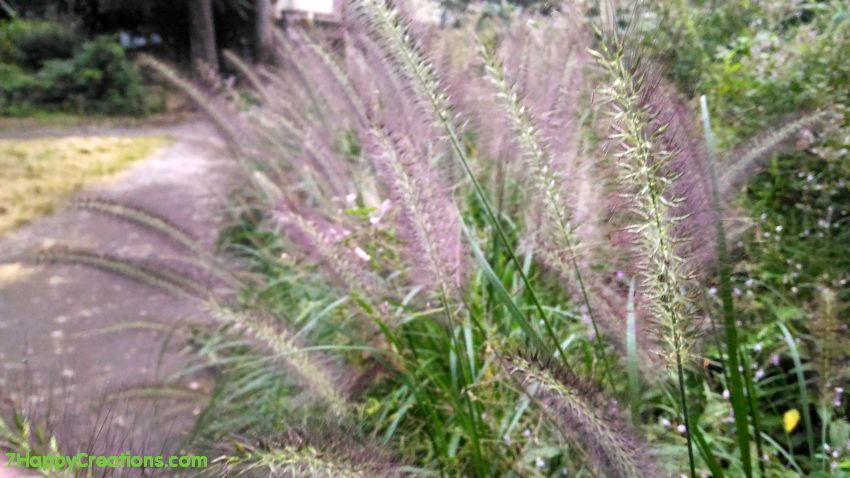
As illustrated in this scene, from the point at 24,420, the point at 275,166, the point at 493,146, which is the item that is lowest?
the point at 275,166

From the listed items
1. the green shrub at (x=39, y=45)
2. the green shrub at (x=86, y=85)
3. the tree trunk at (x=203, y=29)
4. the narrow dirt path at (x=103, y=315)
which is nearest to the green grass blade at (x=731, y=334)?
the narrow dirt path at (x=103, y=315)

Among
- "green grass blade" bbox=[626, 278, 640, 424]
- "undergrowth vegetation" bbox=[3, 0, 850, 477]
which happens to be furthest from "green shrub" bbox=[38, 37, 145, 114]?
"green grass blade" bbox=[626, 278, 640, 424]

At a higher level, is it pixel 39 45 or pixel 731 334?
pixel 731 334

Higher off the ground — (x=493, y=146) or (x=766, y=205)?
(x=493, y=146)

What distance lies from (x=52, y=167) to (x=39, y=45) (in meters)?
6.19

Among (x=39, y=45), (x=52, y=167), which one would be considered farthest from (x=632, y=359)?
(x=39, y=45)

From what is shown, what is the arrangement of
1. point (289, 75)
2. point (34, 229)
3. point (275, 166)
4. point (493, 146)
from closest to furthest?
point (493, 146), point (275, 166), point (289, 75), point (34, 229)

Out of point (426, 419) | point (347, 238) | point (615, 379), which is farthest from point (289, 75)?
point (615, 379)

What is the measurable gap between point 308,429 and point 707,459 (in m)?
0.59

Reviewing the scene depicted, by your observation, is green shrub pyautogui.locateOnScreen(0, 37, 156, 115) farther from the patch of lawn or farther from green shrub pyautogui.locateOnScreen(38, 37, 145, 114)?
the patch of lawn

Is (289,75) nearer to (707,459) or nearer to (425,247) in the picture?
(425,247)

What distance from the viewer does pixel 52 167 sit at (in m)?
6.60

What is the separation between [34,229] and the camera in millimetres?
4844

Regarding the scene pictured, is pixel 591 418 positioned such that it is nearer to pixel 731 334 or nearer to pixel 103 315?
pixel 731 334
